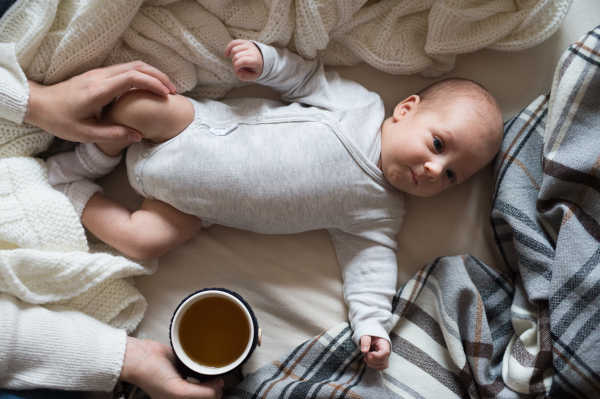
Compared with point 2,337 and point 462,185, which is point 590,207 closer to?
point 462,185

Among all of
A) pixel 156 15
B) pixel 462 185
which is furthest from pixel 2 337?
pixel 462 185

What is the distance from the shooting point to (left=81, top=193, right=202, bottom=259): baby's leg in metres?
1.00

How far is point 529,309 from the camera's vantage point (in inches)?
40.4

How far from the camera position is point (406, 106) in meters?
1.07

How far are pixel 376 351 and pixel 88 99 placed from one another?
86cm

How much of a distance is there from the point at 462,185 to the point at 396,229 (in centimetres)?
22

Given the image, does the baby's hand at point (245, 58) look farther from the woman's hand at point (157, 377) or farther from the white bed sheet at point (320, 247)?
the woman's hand at point (157, 377)

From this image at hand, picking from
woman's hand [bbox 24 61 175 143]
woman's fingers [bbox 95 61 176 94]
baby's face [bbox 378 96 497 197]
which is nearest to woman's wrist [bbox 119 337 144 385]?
woman's hand [bbox 24 61 175 143]

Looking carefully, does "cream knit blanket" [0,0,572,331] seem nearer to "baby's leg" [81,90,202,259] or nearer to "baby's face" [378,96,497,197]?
"baby's leg" [81,90,202,259]

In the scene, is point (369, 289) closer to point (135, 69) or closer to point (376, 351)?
point (376, 351)

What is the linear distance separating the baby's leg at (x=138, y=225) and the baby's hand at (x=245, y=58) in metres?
0.37

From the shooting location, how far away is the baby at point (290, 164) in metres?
0.99

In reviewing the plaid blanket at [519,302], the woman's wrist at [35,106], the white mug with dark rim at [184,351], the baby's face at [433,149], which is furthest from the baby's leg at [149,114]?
the plaid blanket at [519,302]

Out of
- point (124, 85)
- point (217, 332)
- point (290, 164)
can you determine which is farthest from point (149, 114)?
point (217, 332)
